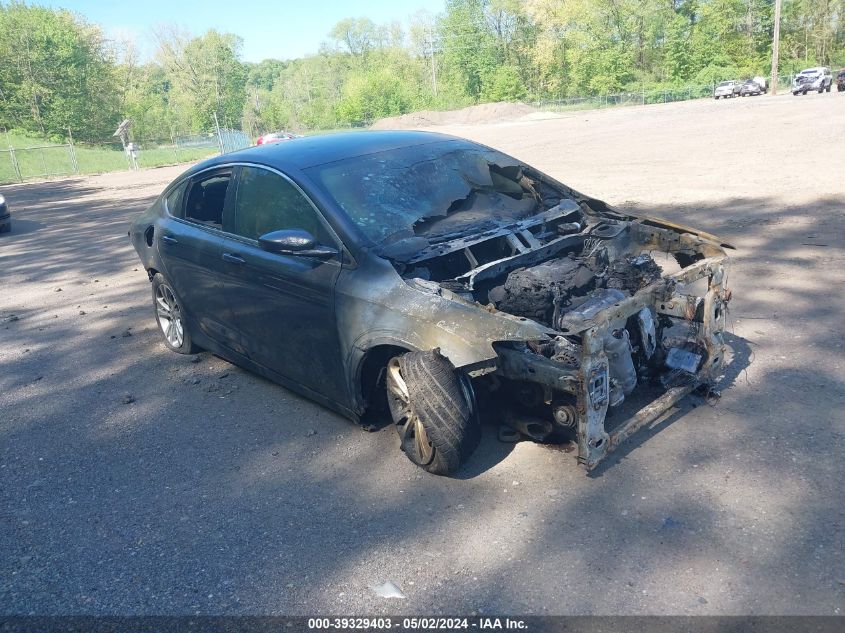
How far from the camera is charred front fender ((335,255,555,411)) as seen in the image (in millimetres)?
3516

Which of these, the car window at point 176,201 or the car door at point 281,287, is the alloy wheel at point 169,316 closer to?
the car window at point 176,201

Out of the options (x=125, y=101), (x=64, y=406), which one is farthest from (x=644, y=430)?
(x=125, y=101)

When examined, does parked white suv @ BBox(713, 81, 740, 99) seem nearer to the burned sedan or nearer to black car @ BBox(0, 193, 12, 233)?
black car @ BBox(0, 193, 12, 233)

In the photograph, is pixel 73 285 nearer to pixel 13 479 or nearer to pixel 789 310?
pixel 13 479

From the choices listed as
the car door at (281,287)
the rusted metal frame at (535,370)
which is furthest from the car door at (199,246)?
the rusted metal frame at (535,370)

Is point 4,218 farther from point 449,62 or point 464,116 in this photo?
point 449,62

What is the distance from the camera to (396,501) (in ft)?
12.2

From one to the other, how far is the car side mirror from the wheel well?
663mm

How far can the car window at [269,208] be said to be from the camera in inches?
173

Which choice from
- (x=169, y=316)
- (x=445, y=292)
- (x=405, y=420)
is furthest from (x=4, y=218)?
(x=445, y=292)

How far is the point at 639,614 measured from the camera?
108 inches

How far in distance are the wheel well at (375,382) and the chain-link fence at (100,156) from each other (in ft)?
127

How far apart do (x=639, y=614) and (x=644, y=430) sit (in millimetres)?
1535

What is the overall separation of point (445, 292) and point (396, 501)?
1.13 metres
